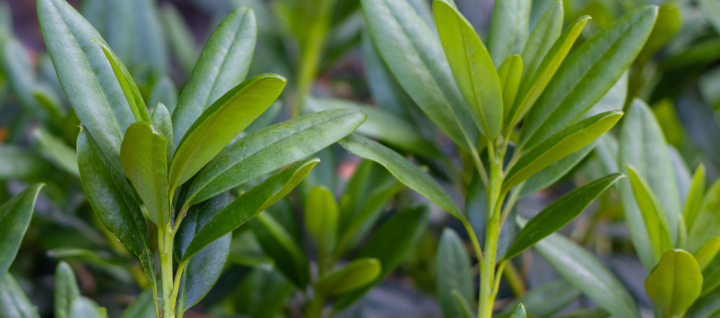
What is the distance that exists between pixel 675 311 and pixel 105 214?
58 cm

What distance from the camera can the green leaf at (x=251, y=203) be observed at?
40 centimetres

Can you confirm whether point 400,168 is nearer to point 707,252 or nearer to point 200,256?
point 200,256

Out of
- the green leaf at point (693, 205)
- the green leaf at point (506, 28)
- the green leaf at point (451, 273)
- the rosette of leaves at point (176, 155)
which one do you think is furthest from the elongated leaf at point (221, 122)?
the green leaf at point (693, 205)

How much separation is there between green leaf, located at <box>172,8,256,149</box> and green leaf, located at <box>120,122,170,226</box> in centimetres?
5

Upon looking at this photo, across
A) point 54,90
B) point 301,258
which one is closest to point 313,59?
point 54,90

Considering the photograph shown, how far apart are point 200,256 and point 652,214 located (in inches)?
18.0

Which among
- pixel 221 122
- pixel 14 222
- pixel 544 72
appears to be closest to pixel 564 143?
pixel 544 72

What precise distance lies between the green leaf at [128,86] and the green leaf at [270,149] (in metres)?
0.07

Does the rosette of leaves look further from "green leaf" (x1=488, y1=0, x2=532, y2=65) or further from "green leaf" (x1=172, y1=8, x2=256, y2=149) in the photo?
"green leaf" (x1=488, y1=0, x2=532, y2=65)

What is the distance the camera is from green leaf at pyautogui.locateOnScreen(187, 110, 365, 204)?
44cm

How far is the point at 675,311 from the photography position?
57 centimetres

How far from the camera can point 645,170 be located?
2.13 feet

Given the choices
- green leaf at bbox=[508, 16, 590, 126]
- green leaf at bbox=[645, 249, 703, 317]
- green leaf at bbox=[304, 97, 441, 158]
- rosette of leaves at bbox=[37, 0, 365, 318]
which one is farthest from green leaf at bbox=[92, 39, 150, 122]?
green leaf at bbox=[645, 249, 703, 317]

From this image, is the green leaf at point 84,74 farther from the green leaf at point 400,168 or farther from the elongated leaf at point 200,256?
the green leaf at point 400,168
